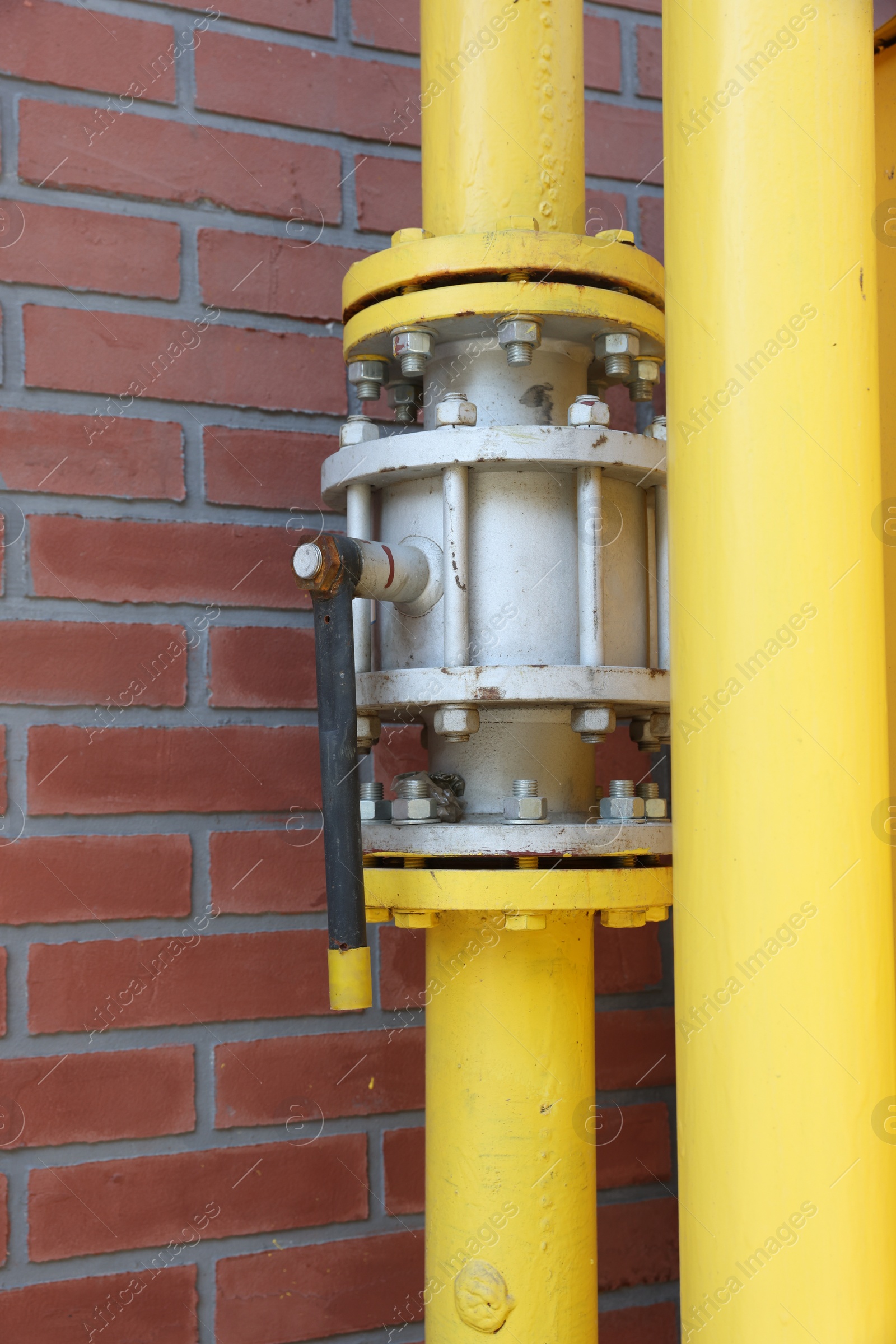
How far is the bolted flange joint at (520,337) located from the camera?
2.33 ft

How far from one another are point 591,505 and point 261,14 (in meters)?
0.67

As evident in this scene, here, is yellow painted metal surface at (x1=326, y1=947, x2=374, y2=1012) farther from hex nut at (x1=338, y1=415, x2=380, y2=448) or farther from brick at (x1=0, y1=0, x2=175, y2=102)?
brick at (x1=0, y1=0, x2=175, y2=102)

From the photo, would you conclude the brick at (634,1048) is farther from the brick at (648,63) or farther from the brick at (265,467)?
the brick at (648,63)

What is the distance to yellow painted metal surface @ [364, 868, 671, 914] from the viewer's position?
0.67 metres

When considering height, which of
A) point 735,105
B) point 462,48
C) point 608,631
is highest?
point 462,48

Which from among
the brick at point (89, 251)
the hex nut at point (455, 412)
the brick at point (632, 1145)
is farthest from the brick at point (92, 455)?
the brick at point (632, 1145)

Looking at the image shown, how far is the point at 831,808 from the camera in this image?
51 cm

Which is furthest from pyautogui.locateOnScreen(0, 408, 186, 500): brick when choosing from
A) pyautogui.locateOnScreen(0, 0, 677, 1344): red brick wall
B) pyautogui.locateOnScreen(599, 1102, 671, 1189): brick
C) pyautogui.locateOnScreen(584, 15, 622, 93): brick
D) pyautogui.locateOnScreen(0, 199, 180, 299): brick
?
pyautogui.locateOnScreen(599, 1102, 671, 1189): brick

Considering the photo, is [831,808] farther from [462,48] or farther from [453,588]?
[462,48]

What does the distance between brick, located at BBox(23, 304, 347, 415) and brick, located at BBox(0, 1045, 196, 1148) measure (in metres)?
0.57

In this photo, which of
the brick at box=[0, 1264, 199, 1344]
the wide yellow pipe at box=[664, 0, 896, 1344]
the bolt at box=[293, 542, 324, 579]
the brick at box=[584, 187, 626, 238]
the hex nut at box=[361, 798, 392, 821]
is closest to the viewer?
the wide yellow pipe at box=[664, 0, 896, 1344]

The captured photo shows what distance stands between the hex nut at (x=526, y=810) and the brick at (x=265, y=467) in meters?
0.45

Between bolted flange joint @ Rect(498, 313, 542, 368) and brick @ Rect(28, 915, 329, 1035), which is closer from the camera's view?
bolted flange joint @ Rect(498, 313, 542, 368)

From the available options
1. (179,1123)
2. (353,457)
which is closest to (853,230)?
(353,457)
